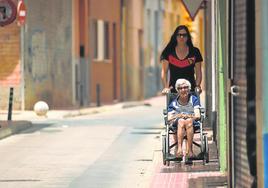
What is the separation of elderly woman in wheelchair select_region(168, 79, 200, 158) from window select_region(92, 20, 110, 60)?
30509 mm

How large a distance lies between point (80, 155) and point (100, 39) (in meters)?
28.3

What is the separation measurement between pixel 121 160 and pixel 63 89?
75.6 feet

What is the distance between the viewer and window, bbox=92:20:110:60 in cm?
4516

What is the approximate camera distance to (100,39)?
4594cm

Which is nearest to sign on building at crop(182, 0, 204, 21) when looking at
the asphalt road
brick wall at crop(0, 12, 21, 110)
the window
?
the asphalt road

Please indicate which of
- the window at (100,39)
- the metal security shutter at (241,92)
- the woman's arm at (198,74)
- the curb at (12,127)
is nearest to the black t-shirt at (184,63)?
the woman's arm at (198,74)

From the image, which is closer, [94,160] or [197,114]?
[197,114]

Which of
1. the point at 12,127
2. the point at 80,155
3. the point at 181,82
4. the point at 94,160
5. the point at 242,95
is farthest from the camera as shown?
the point at 12,127

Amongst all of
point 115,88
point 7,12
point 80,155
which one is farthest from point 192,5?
point 115,88

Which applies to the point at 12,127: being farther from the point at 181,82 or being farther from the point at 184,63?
the point at 181,82

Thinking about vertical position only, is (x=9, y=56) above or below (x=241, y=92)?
above

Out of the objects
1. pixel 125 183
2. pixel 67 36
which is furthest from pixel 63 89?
pixel 125 183

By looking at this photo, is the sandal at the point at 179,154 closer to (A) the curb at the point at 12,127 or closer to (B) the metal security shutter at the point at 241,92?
(B) the metal security shutter at the point at 241,92

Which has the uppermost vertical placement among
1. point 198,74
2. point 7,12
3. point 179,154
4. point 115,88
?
point 7,12
